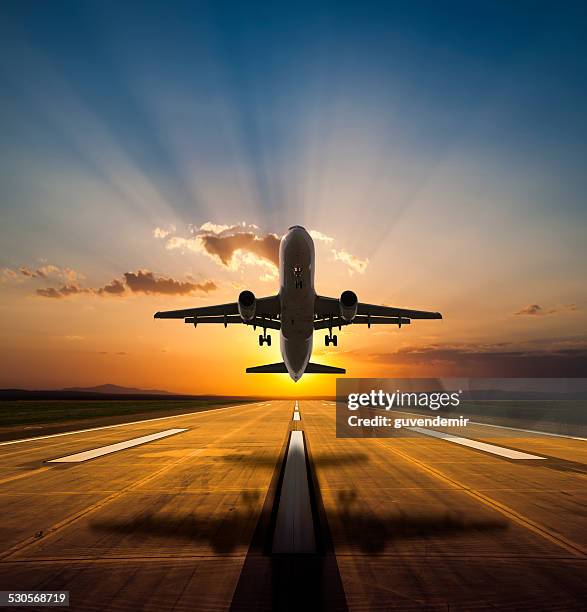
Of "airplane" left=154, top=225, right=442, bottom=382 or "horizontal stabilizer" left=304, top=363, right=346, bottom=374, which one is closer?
"airplane" left=154, top=225, right=442, bottom=382

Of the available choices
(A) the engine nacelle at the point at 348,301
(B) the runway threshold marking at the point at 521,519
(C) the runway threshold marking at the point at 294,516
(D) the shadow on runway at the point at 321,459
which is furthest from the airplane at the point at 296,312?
(B) the runway threshold marking at the point at 521,519

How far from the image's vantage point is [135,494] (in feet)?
44.0

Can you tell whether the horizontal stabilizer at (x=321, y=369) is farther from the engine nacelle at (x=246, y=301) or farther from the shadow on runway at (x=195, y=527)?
the shadow on runway at (x=195, y=527)

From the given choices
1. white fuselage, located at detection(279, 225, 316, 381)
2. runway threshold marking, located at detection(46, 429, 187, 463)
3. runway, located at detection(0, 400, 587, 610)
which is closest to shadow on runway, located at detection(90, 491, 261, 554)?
runway, located at detection(0, 400, 587, 610)

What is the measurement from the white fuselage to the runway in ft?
26.0

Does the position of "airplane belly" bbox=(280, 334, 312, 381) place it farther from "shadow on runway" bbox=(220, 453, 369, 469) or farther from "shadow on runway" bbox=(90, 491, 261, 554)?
"shadow on runway" bbox=(90, 491, 261, 554)

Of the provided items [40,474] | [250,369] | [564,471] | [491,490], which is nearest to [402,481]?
[491,490]

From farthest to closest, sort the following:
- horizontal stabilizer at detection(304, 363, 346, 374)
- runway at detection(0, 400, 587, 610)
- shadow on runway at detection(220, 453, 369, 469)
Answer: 1. horizontal stabilizer at detection(304, 363, 346, 374)
2. shadow on runway at detection(220, 453, 369, 469)
3. runway at detection(0, 400, 587, 610)

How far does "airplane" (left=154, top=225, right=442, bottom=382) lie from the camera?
21.3 meters

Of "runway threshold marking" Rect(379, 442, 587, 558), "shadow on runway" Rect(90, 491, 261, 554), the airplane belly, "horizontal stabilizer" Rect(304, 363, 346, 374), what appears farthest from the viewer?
"horizontal stabilizer" Rect(304, 363, 346, 374)

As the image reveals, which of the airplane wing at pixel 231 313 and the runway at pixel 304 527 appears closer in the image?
the runway at pixel 304 527

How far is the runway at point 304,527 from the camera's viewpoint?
267 inches

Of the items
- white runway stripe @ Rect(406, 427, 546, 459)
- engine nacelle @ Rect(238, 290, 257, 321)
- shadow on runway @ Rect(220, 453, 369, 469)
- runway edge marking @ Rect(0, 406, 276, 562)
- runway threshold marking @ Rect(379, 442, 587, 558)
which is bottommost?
runway edge marking @ Rect(0, 406, 276, 562)

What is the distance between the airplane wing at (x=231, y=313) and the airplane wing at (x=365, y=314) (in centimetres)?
287
